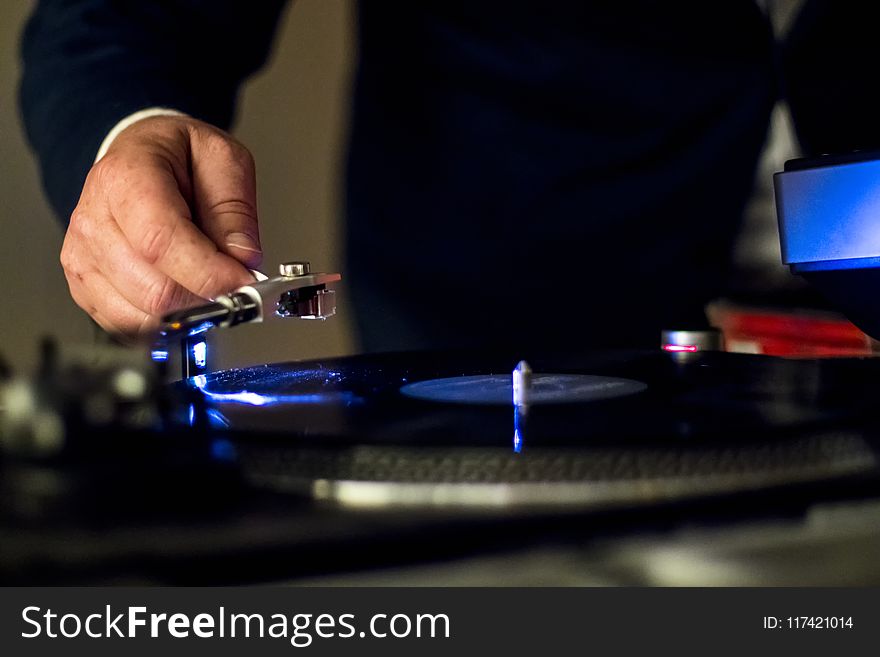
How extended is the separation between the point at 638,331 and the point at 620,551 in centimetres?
92

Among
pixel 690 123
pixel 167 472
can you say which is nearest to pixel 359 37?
pixel 690 123

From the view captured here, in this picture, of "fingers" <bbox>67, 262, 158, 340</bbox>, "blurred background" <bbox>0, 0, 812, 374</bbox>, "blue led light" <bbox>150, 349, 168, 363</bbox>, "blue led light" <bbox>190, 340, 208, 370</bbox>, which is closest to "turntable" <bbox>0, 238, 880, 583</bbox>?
"blue led light" <bbox>150, 349, 168, 363</bbox>

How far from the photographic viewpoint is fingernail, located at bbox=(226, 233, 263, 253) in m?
0.74

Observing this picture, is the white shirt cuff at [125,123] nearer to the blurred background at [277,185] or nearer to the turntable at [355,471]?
the turntable at [355,471]

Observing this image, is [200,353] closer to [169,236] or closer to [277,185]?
[169,236]

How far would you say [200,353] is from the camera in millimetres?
693

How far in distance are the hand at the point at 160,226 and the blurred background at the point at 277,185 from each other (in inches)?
40.7

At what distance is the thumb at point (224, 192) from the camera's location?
760 mm

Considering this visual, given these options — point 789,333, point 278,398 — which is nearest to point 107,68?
point 278,398

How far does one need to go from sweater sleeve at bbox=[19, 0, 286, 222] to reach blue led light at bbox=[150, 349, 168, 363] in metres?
0.44

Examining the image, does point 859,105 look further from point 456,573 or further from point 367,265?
point 456,573

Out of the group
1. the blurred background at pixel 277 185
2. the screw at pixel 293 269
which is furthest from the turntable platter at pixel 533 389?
the blurred background at pixel 277 185

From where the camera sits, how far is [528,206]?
1.22 m

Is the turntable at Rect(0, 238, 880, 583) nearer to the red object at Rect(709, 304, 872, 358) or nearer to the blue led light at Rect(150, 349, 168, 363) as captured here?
the blue led light at Rect(150, 349, 168, 363)
